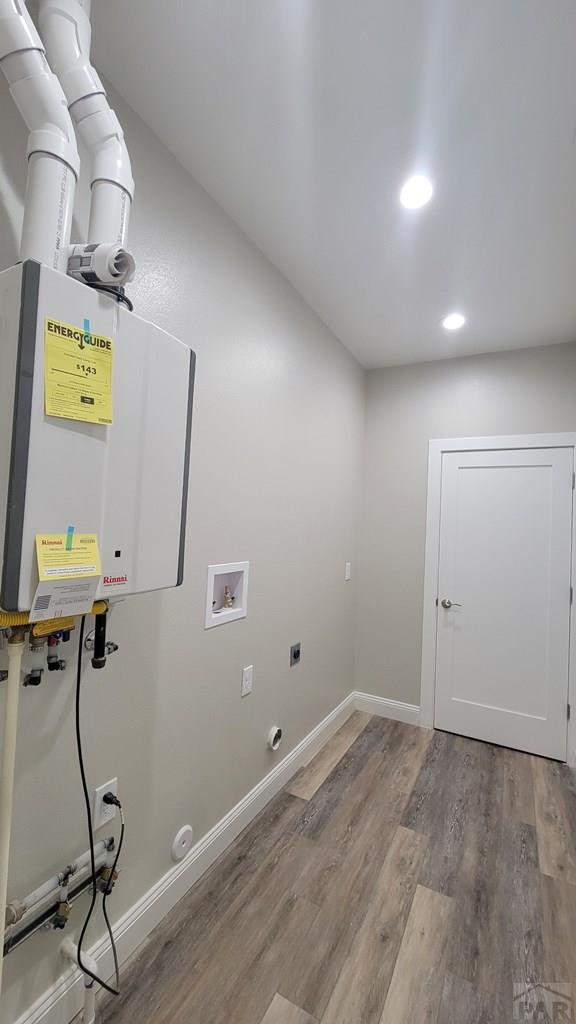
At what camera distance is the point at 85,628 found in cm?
120

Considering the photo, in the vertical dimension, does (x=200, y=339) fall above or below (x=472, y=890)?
above

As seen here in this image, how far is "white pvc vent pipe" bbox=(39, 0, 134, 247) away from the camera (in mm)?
943

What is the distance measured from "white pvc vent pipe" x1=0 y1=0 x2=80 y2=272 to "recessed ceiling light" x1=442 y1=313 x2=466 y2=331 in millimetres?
2190

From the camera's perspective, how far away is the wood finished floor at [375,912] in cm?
125

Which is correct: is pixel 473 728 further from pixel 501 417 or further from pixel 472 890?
pixel 501 417

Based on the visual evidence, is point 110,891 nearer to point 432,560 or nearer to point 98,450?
point 98,450

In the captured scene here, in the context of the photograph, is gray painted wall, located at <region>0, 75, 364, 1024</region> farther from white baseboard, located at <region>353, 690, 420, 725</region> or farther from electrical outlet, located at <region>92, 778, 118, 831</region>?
white baseboard, located at <region>353, 690, 420, 725</region>

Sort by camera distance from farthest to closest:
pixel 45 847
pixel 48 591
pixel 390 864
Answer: pixel 390 864 < pixel 45 847 < pixel 48 591

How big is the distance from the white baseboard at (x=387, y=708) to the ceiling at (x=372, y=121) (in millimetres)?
2817

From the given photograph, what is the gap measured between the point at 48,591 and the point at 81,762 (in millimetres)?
669

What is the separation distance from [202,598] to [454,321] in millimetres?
2227

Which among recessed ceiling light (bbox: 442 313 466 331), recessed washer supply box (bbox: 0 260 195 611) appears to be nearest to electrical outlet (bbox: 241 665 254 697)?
recessed washer supply box (bbox: 0 260 195 611)

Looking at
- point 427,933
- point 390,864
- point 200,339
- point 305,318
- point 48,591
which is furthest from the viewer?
point 305,318

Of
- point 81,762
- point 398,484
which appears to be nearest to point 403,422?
point 398,484
